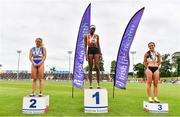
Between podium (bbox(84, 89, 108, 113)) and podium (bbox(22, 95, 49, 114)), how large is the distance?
1418 millimetres

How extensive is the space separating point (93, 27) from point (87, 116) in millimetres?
3335

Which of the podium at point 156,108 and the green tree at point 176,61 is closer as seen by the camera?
the podium at point 156,108

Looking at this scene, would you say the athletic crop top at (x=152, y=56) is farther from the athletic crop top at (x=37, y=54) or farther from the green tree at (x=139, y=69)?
the green tree at (x=139, y=69)

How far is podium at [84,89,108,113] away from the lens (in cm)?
1055

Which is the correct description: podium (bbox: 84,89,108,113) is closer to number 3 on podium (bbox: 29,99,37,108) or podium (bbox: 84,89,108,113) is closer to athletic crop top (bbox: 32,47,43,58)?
number 3 on podium (bbox: 29,99,37,108)

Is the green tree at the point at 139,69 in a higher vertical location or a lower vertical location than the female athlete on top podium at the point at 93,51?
higher

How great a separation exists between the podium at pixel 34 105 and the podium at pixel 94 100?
142cm

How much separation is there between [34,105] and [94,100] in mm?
2012

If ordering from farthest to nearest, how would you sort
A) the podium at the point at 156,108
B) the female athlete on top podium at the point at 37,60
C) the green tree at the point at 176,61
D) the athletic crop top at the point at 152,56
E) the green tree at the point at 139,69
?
the green tree at the point at 139,69, the green tree at the point at 176,61, the athletic crop top at the point at 152,56, the female athlete on top podium at the point at 37,60, the podium at the point at 156,108

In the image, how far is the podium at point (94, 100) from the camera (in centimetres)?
1055

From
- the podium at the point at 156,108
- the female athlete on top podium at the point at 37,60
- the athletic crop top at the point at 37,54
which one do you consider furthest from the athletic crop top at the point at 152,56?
the athletic crop top at the point at 37,54

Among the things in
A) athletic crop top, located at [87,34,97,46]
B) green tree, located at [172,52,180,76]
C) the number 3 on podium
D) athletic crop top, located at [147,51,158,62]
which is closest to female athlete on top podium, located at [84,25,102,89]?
athletic crop top, located at [87,34,97,46]

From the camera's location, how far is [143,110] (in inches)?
441

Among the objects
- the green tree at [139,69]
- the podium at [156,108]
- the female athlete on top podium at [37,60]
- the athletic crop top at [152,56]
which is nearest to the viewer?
the podium at [156,108]
